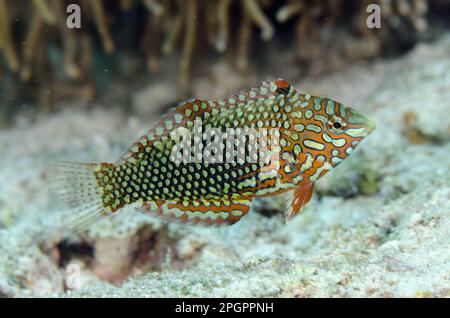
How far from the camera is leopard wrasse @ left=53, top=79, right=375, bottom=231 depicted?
2.66 meters

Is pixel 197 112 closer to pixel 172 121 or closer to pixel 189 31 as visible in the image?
pixel 172 121

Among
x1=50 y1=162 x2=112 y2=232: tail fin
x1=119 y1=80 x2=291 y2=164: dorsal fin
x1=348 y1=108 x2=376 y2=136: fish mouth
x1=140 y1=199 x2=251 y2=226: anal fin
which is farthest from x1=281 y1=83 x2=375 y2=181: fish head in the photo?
x1=50 y1=162 x2=112 y2=232: tail fin

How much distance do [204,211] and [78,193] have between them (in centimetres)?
83

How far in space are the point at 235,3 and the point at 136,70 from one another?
176 centimetres

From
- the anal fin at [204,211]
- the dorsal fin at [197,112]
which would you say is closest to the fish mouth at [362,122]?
the dorsal fin at [197,112]

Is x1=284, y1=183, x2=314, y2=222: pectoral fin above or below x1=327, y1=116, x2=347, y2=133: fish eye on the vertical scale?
below

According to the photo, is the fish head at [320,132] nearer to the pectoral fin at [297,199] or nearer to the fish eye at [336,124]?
the fish eye at [336,124]

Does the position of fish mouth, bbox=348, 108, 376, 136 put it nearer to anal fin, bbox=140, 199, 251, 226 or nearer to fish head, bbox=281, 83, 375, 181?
fish head, bbox=281, 83, 375, 181

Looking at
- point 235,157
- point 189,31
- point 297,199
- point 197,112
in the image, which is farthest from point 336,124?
point 189,31

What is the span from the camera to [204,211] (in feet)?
9.12

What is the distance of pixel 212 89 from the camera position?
654 centimetres

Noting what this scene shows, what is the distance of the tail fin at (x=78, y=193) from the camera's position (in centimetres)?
287

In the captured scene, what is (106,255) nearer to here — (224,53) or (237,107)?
(237,107)

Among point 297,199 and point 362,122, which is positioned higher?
point 362,122
